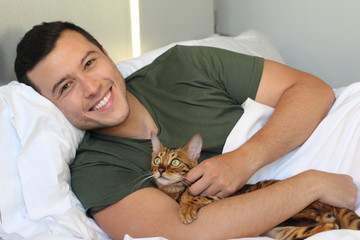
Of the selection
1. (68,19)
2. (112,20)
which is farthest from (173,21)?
(68,19)

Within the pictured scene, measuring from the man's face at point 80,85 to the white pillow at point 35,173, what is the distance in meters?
0.04

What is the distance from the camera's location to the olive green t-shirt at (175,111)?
3.79ft

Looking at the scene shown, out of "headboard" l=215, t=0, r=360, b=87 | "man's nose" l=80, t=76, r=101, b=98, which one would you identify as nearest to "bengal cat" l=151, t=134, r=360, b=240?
"man's nose" l=80, t=76, r=101, b=98

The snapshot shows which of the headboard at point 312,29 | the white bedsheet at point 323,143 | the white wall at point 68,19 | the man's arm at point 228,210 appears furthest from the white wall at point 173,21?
the man's arm at point 228,210

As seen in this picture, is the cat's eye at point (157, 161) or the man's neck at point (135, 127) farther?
the man's neck at point (135, 127)

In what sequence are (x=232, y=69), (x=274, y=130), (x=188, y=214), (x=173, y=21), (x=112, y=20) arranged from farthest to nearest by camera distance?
(x=173, y=21) → (x=112, y=20) → (x=232, y=69) → (x=274, y=130) → (x=188, y=214)

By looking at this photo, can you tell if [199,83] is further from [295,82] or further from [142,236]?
[142,236]

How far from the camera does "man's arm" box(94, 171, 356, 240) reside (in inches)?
40.3

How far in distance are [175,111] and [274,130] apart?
32 centimetres

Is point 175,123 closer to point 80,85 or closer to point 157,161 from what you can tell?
point 157,161

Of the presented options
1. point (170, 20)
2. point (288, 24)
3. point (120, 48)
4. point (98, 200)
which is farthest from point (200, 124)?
point (288, 24)

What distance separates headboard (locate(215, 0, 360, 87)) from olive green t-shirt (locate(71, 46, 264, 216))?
0.91 meters

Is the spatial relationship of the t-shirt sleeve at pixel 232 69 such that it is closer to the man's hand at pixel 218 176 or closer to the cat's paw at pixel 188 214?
the man's hand at pixel 218 176

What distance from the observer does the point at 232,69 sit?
140cm
